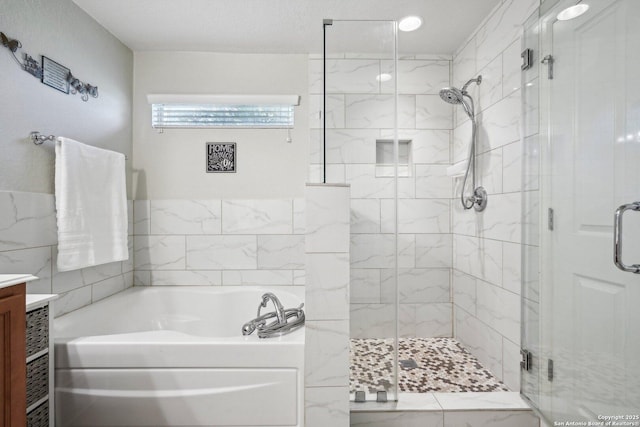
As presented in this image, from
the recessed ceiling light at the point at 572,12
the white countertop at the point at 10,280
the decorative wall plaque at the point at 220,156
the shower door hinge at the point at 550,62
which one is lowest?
the white countertop at the point at 10,280

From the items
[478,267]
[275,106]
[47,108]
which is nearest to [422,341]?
[478,267]

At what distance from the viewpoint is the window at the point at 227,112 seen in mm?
2615

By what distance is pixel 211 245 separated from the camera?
8.67ft

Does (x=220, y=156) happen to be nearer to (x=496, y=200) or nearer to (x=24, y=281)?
(x=24, y=281)

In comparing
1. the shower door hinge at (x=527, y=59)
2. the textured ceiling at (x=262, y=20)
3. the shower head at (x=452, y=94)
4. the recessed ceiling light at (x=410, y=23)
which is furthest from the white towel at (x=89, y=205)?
the shower door hinge at (x=527, y=59)

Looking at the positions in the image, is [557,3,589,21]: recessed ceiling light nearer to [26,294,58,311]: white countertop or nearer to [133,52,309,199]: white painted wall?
Answer: [133,52,309,199]: white painted wall

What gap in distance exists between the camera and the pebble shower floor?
156 centimetres

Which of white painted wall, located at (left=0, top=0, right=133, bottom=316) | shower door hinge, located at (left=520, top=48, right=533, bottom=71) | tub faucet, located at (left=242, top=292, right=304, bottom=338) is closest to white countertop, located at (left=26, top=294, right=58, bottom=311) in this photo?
white painted wall, located at (left=0, top=0, right=133, bottom=316)

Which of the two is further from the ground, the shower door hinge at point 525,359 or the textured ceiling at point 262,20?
the textured ceiling at point 262,20

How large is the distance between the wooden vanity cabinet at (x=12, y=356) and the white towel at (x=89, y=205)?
0.83 m

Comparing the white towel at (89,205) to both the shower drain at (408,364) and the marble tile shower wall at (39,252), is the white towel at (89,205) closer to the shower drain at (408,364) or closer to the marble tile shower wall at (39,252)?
the marble tile shower wall at (39,252)

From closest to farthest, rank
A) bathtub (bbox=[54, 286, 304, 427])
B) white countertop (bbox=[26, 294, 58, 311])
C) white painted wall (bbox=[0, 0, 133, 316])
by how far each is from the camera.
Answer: white countertop (bbox=[26, 294, 58, 311]) < bathtub (bbox=[54, 286, 304, 427]) < white painted wall (bbox=[0, 0, 133, 316])

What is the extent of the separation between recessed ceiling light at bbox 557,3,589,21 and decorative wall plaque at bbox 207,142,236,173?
2.23 meters

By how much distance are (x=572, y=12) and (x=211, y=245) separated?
8.70 feet
